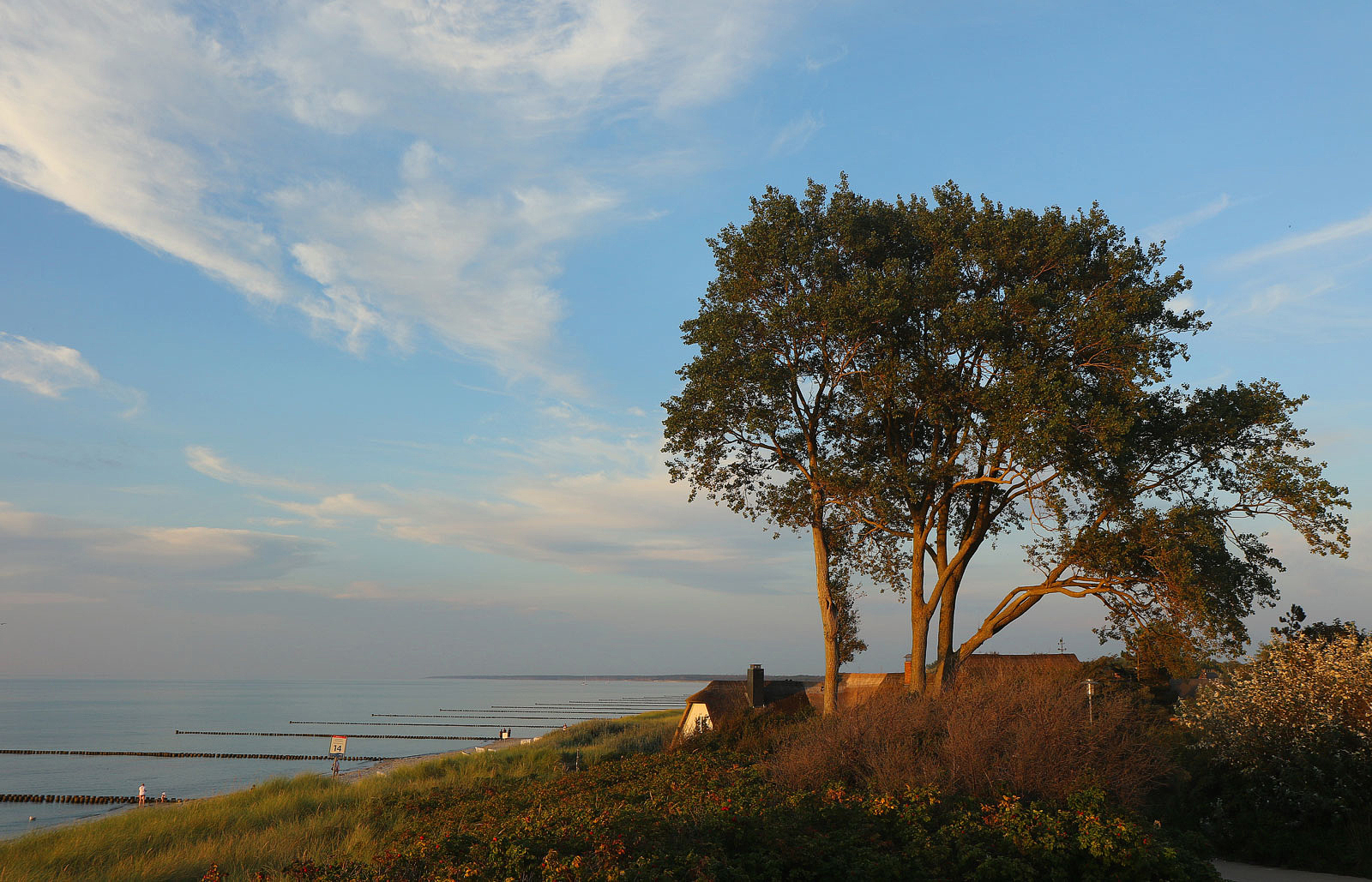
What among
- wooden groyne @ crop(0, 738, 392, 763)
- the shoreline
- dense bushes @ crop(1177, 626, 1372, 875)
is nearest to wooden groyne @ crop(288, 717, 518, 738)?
wooden groyne @ crop(0, 738, 392, 763)

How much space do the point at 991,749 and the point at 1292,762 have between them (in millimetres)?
5783

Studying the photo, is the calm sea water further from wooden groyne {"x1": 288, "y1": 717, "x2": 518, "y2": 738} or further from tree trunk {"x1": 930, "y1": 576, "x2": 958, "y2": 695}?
tree trunk {"x1": 930, "y1": 576, "x2": 958, "y2": 695}

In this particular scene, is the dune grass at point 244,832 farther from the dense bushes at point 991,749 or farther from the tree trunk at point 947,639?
the tree trunk at point 947,639

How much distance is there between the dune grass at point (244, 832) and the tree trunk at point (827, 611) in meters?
8.23

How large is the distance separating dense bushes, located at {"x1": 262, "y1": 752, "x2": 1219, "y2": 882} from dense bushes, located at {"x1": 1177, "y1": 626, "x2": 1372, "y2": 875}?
518cm

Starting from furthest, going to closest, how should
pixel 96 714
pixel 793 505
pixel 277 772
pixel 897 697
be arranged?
1. pixel 96 714
2. pixel 277 772
3. pixel 793 505
4. pixel 897 697

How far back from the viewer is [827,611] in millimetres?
24188

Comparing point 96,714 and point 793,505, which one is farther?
point 96,714

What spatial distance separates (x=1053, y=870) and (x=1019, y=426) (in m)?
12.6

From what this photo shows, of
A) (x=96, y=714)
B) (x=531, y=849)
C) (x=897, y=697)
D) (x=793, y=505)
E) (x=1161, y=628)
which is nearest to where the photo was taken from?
(x=531, y=849)

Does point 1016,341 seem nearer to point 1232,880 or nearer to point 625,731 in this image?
point 1232,880

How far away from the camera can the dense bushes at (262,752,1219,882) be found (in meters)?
8.09

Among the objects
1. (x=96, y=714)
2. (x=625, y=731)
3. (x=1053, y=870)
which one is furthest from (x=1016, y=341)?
(x=96, y=714)

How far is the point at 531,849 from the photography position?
8.49m
